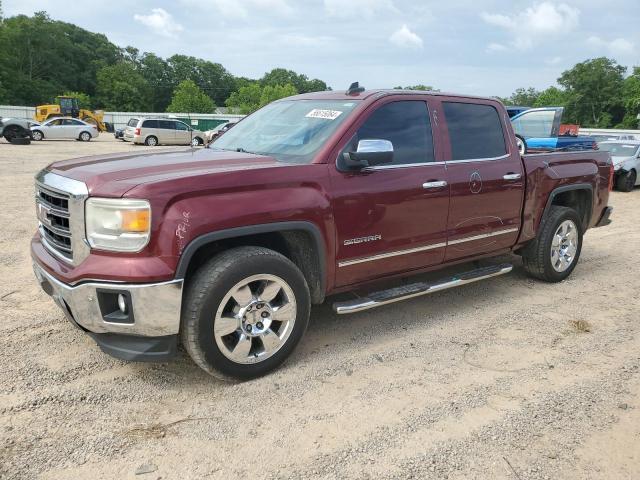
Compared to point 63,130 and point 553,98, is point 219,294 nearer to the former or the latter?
point 63,130

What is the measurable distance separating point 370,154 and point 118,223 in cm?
165

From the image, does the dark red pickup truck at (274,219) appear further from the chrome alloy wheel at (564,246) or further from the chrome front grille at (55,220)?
the chrome alloy wheel at (564,246)

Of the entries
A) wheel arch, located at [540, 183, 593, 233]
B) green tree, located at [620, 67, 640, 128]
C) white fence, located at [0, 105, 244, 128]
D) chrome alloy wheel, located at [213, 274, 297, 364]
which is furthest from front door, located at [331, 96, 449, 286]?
green tree, located at [620, 67, 640, 128]

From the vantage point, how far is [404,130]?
13.3 ft

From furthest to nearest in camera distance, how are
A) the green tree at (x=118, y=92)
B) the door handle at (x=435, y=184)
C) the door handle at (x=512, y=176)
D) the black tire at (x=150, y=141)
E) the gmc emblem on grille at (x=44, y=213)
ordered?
the green tree at (x=118, y=92), the black tire at (x=150, y=141), the door handle at (x=512, y=176), the door handle at (x=435, y=184), the gmc emblem on grille at (x=44, y=213)

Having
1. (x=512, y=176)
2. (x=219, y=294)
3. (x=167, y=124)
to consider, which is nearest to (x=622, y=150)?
(x=512, y=176)

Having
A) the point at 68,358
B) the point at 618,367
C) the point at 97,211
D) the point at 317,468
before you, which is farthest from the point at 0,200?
the point at 618,367

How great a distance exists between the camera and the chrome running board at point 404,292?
3686 mm

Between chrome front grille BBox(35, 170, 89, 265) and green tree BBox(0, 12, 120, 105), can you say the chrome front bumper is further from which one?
green tree BBox(0, 12, 120, 105)

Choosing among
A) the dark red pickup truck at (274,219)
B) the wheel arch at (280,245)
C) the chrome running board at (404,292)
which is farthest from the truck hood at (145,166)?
the chrome running board at (404,292)

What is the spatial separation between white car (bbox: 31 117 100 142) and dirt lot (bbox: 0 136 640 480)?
93.7 feet

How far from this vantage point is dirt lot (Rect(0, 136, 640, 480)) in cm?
257

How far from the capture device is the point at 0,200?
9211mm

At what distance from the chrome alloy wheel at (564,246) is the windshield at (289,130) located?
2892mm
